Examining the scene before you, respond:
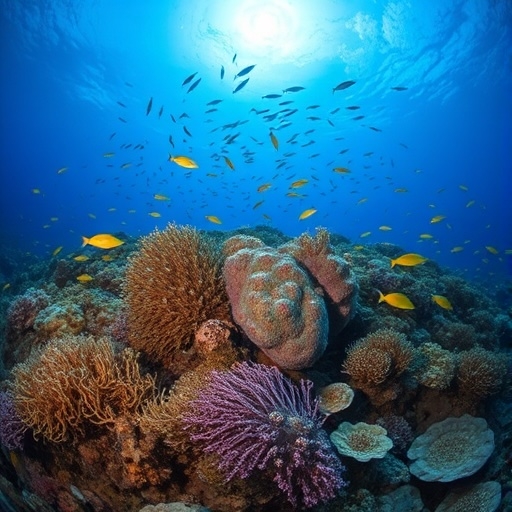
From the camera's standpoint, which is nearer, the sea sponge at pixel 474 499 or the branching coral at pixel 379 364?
the sea sponge at pixel 474 499

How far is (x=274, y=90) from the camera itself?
42781mm

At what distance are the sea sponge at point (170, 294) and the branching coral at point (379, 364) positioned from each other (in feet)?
6.88

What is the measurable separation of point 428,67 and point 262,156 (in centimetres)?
6230

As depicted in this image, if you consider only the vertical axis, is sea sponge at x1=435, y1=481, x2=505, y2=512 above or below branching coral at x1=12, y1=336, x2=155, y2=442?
above

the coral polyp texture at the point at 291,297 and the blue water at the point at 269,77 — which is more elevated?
the blue water at the point at 269,77

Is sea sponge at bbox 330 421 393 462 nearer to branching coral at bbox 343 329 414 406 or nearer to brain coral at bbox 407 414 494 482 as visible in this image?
branching coral at bbox 343 329 414 406

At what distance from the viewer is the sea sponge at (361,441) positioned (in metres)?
3.72

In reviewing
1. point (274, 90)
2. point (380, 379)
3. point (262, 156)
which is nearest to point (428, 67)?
point (274, 90)

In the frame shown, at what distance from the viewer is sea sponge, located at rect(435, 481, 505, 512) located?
12.1 feet

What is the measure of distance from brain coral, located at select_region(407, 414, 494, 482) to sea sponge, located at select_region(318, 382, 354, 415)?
133 centimetres

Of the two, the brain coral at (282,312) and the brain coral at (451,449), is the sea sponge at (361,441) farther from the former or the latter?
the brain coral at (282,312)

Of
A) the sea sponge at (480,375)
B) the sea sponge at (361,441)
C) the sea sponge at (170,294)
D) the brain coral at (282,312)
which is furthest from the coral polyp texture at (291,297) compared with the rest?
the sea sponge at (480,375)

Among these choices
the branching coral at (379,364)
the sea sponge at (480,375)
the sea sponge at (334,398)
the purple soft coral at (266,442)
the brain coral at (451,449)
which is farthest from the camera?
the sea sponge at (480,375)

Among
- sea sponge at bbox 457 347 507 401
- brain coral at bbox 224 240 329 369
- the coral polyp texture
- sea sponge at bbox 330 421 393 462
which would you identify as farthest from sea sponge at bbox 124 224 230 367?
sea sponge at bbox 457 347 507 401
